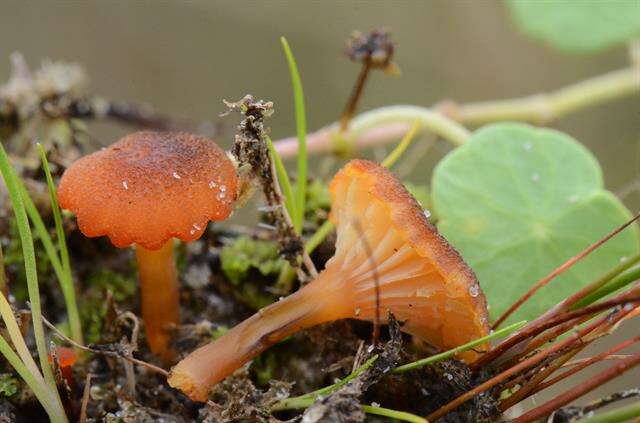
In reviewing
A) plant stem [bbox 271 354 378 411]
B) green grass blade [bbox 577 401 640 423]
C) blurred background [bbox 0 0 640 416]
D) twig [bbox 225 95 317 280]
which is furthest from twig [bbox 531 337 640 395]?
blurred background [bbox 0 0 640 416]

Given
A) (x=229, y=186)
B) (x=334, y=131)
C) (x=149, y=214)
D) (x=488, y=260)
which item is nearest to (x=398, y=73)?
(x=334, y=131)

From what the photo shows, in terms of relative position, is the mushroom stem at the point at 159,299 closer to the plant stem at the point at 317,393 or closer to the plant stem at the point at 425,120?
the plant stem at the point at 317,393

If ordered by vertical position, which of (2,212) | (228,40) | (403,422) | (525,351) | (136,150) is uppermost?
(228,40)

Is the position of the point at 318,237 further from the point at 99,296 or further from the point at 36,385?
the point at 36,385

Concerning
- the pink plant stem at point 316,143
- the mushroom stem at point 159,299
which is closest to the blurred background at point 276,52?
the pink plant stem at point 316,143

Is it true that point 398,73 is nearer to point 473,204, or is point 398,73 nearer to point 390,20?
point 473,204

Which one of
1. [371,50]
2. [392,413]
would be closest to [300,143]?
[371,50]
